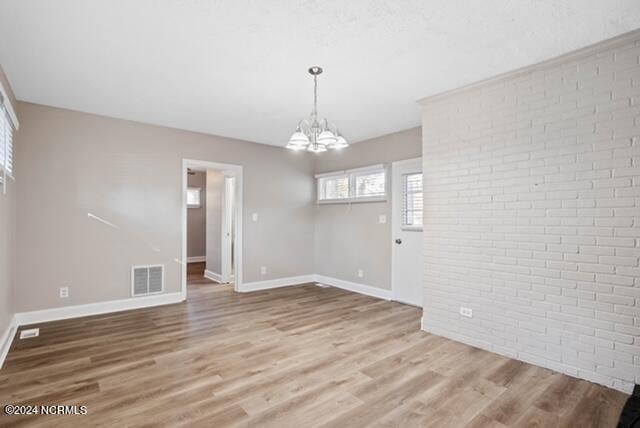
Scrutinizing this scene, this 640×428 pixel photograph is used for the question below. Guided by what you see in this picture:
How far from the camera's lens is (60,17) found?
219 centimetres

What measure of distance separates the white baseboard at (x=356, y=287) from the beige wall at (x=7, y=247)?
4.42 metres

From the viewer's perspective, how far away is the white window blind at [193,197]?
30.4ft

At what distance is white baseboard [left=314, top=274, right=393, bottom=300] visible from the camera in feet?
16.7

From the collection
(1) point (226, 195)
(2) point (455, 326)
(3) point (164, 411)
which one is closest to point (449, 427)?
(2) point (455, 326)

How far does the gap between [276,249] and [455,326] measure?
11.3 ft

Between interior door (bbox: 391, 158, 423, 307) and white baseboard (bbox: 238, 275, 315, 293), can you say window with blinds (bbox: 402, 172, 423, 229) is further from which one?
white baseboard (bbox: 238, 275, 315, 293)

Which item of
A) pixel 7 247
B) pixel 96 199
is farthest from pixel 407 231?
pixel 7 247

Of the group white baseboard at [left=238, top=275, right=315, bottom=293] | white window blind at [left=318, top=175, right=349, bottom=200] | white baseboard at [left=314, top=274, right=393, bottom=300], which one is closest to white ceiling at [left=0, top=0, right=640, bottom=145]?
white window blind at [left=318, top=175, right=349, bottom=200]

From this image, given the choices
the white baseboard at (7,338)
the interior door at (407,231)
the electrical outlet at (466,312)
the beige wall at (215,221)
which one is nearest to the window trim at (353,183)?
the interior door at (407,231)

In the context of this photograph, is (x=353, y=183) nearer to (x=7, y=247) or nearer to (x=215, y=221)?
(x=215, y=221)

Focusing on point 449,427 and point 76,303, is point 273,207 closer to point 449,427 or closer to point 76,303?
point 76,303

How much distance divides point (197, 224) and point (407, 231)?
6.63 meters

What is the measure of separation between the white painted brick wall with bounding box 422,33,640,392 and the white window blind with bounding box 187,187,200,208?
747cm

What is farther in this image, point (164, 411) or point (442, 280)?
point (442, 280)
